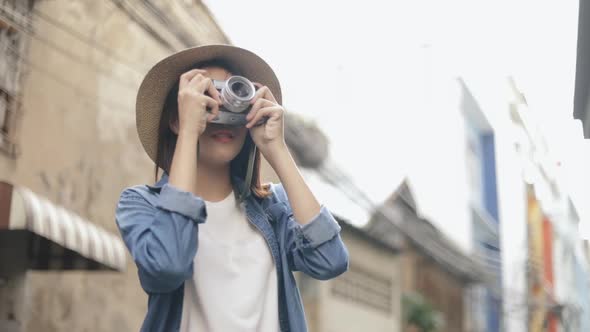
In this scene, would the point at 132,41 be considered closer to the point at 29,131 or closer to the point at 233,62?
the point at 29,131

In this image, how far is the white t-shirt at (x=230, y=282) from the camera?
1809 mm

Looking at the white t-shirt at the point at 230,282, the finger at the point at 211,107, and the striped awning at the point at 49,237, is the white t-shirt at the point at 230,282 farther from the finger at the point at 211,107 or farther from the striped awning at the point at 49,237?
the striped awning at the point at 49,237

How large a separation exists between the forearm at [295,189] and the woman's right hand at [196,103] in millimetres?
189

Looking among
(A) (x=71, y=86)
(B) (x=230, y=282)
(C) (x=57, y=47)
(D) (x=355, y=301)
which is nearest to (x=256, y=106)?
(B) (x=230, y=282)

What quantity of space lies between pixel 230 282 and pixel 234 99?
0.38 meters

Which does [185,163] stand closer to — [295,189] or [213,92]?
A: [213,92]

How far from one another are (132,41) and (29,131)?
1401 mm

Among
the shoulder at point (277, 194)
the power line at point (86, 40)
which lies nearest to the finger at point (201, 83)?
the shoulder at point (277, 194)

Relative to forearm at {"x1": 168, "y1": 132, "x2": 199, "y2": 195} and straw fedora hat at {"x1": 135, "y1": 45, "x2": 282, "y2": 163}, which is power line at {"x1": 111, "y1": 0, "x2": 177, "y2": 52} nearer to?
straw fedora hat at {"x1": 135, "y1": 45, "x2": 282, "y2": 163}

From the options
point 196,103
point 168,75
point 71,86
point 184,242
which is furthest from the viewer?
point 71,86

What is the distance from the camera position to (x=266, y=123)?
194 centimetres

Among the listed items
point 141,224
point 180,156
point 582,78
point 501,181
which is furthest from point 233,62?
point 501,181

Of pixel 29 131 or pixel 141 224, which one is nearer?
pixel 141 224

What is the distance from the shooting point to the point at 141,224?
5.86 ft
